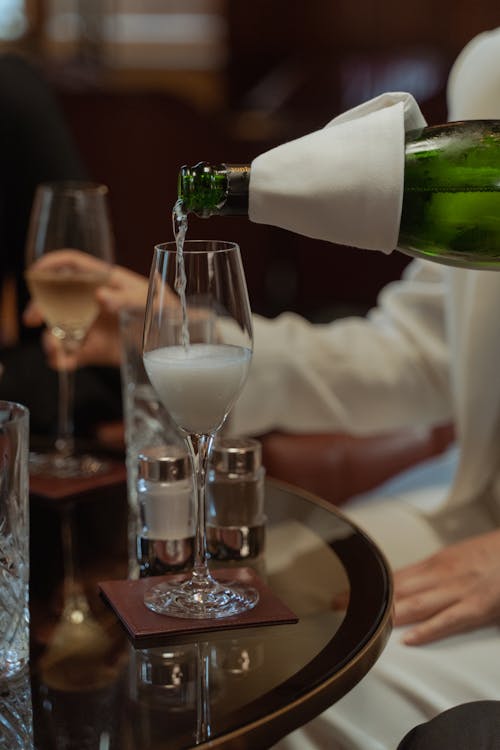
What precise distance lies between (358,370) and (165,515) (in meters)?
0.60

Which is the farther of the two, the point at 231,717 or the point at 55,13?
the point at 55,13

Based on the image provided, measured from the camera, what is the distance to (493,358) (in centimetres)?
131

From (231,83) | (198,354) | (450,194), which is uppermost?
(231,83)


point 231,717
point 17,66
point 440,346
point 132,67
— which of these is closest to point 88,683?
point 231,717

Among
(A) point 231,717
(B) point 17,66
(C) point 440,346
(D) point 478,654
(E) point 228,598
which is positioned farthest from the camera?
(B) point 17,66

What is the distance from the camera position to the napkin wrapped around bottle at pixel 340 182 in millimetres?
773

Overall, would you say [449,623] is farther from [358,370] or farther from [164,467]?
[358,370]

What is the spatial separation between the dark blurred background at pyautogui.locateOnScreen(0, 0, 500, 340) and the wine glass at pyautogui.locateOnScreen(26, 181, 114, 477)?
61.1 inches

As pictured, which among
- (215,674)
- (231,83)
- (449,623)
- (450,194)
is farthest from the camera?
(231,83)

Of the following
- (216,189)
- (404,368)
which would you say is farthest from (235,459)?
(404,368)

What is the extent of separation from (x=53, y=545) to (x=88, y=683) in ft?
0.96

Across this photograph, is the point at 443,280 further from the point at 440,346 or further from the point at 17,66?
the point at 17,66

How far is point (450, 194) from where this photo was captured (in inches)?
35.3

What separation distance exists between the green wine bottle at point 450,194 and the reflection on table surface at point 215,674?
279mm
